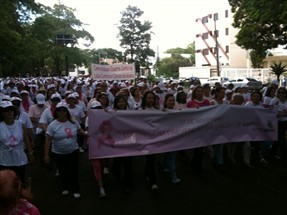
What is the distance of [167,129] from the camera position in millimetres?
7199

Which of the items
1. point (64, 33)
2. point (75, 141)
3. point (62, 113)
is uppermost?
point (64, 33)

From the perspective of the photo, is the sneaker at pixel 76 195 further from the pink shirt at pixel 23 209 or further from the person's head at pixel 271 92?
the person's head at pixel 271 92

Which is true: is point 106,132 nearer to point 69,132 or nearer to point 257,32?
point 69,132

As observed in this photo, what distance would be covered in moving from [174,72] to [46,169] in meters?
80.0

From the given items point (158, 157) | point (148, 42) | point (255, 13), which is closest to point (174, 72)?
point (148, 42)

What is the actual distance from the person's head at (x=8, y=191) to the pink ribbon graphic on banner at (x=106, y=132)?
419 centimetres

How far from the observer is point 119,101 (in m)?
7.24

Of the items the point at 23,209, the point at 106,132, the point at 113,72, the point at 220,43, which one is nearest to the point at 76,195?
the point at 106,132

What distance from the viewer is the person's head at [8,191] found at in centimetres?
254

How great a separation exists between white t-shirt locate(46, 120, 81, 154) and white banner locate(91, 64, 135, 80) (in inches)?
561

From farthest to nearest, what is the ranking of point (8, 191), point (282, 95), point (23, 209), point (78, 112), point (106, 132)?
point (78, 112)
point (282, 95)
point (106, 132)
point (23, 209)
point (8, 191)

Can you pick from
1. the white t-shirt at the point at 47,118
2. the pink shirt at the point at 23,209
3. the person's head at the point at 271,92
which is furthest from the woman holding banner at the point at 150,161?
the pink shirt at the point at 23,209

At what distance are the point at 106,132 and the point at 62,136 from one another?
2.79 feet

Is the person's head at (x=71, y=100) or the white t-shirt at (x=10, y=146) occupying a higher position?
the person's head at (x=71, y=100)
